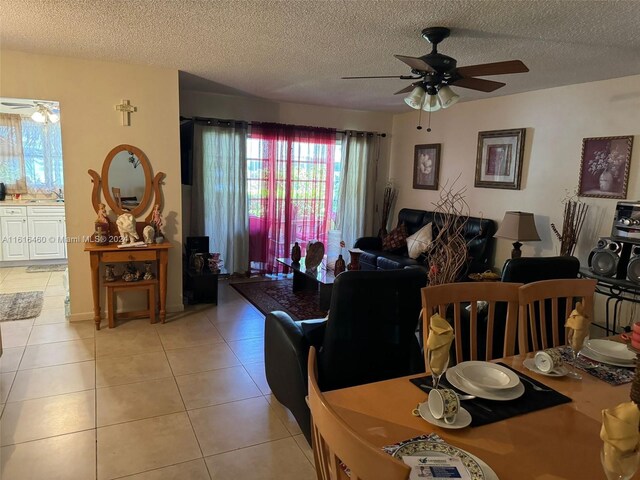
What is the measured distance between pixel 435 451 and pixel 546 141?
4205 mm

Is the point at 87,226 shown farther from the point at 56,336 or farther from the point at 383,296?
the point at 383,296

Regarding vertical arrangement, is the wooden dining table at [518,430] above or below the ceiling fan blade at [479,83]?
below

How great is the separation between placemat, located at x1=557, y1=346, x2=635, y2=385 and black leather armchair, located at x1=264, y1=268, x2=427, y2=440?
29.3 inches

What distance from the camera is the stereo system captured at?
334 cm

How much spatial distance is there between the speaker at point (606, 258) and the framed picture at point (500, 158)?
129cm

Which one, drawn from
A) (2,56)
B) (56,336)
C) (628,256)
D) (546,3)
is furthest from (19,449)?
(628,256)

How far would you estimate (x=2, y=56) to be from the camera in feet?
11.6

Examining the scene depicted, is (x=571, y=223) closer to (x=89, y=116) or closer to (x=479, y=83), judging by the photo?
(x=479, y=83)

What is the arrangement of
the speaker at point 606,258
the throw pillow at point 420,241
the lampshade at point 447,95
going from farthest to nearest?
the throw pillow at point 420,241 → the speaker at point 606,258 → the lampshade at point 447,95

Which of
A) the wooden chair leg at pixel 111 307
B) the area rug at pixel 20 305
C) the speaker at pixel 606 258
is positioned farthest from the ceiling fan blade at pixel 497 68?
the area rug at pixel 20 305

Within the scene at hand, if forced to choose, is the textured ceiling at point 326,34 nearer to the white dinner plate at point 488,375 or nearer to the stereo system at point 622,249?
the stereo system at point 622,249

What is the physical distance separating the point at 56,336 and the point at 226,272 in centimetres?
238

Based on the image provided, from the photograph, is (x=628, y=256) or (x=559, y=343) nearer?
(x=559, y=343)

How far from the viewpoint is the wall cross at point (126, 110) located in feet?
12.8
